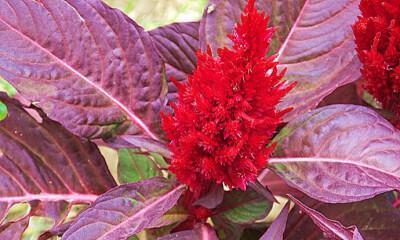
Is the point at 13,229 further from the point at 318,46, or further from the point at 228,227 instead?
the point at 318,46

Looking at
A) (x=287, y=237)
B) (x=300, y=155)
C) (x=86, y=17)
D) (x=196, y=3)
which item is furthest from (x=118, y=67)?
(x=196, y=3)

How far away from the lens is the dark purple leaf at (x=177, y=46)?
109 centimetres

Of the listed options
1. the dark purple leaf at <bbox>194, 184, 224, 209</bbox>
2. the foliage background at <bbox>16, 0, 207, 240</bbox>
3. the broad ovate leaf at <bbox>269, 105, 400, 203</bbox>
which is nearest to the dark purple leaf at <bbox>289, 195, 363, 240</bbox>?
the broad ovate leaf at <bbox>269, 105, 400, 203</bbox>

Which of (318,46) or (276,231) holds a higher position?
(318,46)

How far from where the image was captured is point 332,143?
Result: 84 centimetres

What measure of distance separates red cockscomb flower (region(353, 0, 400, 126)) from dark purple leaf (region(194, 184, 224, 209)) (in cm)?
28

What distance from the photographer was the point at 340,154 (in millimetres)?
827

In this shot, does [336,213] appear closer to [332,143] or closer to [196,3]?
A: [332,143]

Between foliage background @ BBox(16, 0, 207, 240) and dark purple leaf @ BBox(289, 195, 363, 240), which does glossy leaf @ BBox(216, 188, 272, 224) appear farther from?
foliage background @ BBox(16, 0, 207, 240)

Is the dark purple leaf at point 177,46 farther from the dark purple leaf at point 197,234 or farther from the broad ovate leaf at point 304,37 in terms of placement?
the dark purple leaf at point 197,234

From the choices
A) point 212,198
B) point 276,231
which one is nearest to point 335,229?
point 276,231

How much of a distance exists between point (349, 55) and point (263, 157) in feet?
0.96

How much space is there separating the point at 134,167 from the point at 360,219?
39 cm

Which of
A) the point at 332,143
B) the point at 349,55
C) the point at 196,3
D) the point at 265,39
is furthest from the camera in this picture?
the point at 196,3
